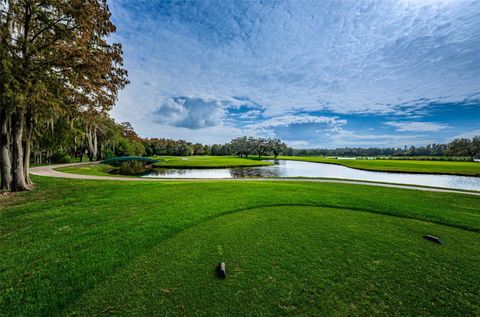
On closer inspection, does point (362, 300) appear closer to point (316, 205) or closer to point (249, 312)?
point (249, 312)

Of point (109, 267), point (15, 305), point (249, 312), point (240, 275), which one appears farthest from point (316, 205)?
point (15, 305)

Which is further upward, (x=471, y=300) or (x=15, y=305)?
(x=15, y=305)

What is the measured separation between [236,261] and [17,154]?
1402 centimetres

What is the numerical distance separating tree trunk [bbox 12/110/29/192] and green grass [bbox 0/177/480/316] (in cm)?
453

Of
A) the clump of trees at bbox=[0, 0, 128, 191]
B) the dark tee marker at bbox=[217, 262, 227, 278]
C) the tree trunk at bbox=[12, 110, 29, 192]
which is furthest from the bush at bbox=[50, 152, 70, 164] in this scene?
the dark tee marker at bbox=[217, 262, 227, 278]

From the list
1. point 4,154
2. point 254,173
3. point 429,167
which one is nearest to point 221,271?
point 4,154

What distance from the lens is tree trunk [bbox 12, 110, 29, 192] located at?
10.3m

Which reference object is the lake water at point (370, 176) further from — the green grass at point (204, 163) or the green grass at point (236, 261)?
the green grass at point (236, 261)

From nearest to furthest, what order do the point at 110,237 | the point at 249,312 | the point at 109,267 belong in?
the point at 249,312
the point at 109,267
the point at 110,237

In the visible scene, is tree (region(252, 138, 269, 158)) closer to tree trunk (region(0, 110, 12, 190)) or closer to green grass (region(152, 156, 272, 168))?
green grass (region(152, 156, 272, 168))

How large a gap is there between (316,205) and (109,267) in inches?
300

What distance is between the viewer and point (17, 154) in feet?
34.2

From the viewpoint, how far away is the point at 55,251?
14.3 ft

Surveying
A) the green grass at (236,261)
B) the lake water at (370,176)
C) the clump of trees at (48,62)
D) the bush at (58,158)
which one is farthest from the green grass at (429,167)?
the bush at (58,158)
